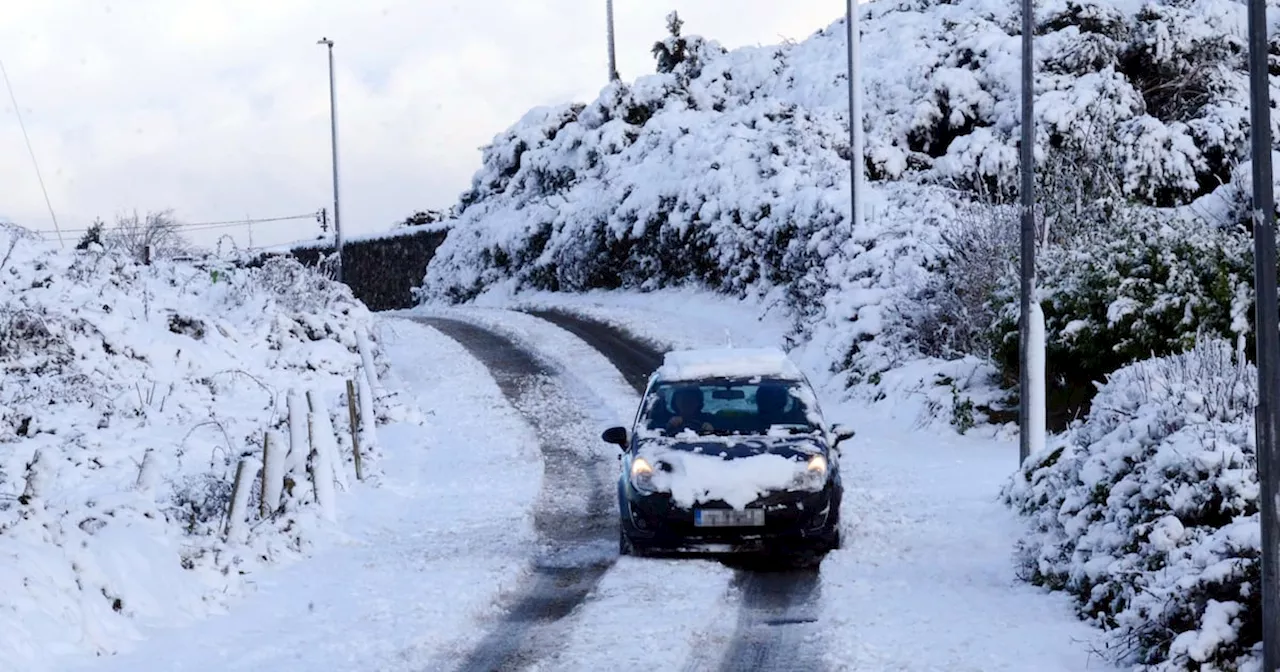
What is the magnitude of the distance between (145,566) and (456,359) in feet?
57.7

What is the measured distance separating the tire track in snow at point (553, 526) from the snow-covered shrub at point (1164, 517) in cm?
351

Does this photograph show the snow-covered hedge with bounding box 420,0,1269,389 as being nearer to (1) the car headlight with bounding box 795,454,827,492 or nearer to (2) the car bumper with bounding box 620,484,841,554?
(1) the car headlight with bounding box 795,454,827,492

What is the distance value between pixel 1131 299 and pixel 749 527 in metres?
8.61

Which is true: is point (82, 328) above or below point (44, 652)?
above

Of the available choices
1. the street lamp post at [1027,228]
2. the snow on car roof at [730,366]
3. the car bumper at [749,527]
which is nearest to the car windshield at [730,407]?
the snow on car roof at [730,366]

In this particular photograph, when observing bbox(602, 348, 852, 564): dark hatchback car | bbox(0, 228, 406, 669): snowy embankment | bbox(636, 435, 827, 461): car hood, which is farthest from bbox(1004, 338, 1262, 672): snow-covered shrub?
bbox(0, 228, 406, 669): snowy embankment

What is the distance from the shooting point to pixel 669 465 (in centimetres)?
1112

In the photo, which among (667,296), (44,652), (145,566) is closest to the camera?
(44,652)

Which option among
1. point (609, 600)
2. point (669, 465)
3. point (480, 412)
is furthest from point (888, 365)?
point (609, 600)

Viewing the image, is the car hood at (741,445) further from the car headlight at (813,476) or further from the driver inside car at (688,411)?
the driver inside car at (688,411)

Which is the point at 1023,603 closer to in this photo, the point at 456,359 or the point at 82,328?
the point at 82,328

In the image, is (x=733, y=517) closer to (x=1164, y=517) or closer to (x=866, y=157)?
(x=1164, y=517)

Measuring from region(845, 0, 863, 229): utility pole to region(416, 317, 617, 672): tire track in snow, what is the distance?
7.13m

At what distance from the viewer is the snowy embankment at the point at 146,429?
935 cm
